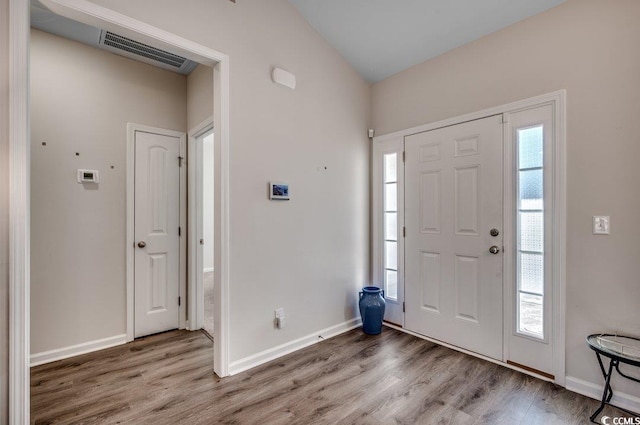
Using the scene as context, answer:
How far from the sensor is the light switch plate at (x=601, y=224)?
6.46 feet

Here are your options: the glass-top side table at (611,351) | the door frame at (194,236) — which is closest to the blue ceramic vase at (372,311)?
the glass-top side table at (611,351)

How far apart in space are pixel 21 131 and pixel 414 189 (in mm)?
2901

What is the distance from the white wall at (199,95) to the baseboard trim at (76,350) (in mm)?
2239

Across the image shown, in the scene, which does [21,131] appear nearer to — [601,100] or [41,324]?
[41,324]

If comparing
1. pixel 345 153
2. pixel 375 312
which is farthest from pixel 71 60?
pixel 375 312

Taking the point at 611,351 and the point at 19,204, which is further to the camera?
the point at 611,351

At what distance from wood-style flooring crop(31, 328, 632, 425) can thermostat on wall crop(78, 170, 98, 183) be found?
1.55 metres

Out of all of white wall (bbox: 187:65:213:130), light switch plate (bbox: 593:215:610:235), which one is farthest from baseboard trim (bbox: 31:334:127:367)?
light switch plate (bbox: 593:215:610:235)

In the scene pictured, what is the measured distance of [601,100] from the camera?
6.54 feet

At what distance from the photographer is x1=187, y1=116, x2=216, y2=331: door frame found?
3.26 meters

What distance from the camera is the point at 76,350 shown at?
2.66 meters

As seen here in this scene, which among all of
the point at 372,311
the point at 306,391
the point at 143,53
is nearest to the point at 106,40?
the point at 143,53

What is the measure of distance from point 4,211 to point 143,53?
199cm

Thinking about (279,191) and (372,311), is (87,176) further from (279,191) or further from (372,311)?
(372,311)
